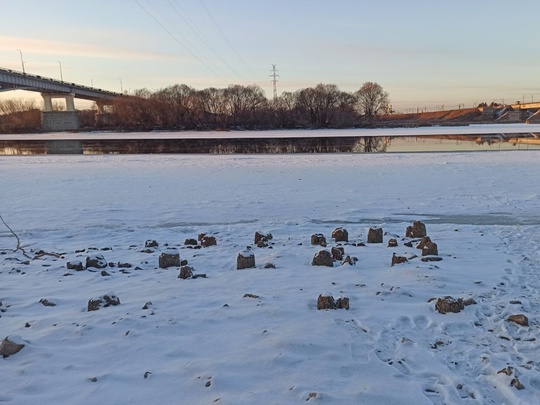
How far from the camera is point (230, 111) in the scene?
10269cm

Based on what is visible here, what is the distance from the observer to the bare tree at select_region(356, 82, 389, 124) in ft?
374

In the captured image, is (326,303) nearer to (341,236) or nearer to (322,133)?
(341,236)

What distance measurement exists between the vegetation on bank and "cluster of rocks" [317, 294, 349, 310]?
82037 mm

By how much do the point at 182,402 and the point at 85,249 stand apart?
5.50 metres

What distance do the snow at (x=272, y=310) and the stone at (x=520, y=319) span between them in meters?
0.07

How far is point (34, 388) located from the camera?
364cm

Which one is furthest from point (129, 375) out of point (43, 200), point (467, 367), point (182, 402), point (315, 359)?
point (43, 200)

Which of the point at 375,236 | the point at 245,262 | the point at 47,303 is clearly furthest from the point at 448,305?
the point at 47,303

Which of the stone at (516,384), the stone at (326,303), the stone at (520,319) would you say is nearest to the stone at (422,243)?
the stone at (520,319)

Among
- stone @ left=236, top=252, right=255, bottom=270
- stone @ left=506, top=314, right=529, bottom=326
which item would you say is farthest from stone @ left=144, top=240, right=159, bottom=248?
stone @ left=506, top=314, right=529, bottom=326

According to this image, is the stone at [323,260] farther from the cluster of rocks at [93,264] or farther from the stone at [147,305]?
the cluster of rocks at [93,264]

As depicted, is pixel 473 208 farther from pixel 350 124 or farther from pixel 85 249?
pixel 350 124

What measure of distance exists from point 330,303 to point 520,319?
200 centimetres

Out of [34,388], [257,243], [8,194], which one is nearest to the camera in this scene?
[34,388]
